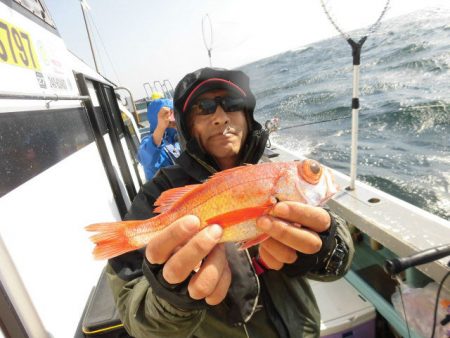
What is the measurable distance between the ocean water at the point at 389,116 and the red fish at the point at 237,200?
Answer: 1.86 m

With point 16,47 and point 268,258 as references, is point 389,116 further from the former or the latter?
point 16,47

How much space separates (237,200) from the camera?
4.58ft

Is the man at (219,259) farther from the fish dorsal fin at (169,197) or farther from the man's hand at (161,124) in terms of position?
the man's hand at (161,124)

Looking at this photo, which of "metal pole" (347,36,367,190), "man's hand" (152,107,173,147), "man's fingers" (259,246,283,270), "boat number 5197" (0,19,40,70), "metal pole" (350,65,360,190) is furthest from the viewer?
"man's hand" (152,107,173,147)

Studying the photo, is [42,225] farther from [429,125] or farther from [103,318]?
[429,125]

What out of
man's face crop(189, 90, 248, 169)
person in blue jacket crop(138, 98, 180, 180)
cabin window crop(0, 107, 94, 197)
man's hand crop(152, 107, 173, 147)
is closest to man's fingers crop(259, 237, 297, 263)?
man's face crop(189, 90, 248, 169)

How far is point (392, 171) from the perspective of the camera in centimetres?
573

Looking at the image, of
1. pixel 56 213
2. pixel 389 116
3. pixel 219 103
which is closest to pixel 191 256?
pixel 219 103

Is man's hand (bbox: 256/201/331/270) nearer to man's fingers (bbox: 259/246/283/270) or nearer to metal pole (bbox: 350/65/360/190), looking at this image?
man's fingers (bbox: 259/246/283/270)

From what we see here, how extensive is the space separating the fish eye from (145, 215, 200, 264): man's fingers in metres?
0.59

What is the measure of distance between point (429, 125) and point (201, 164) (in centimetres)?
790

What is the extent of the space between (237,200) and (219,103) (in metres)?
1.01

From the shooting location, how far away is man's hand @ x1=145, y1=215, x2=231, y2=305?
125 cm

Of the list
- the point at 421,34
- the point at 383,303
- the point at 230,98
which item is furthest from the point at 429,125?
the point at 421,34
